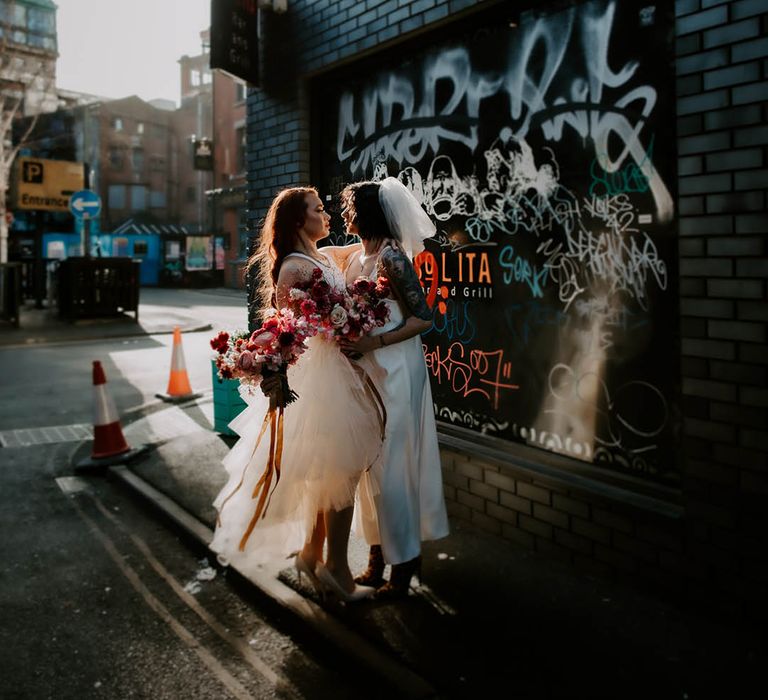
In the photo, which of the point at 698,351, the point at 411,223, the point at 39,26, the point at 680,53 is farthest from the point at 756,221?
the point at 39,26

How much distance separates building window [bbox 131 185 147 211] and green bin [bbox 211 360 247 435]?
44.7 meters

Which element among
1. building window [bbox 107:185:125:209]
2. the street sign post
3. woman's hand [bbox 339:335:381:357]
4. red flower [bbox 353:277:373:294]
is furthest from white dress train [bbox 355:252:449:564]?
building window [bbox 107:185:125:209]

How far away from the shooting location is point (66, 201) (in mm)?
22156

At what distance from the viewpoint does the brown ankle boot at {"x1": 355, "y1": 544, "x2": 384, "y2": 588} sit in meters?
3.65

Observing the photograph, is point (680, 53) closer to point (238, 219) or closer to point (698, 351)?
point (698, 351)

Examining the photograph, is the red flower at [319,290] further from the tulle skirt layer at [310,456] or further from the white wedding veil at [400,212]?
the white wedding veil at [400,212]

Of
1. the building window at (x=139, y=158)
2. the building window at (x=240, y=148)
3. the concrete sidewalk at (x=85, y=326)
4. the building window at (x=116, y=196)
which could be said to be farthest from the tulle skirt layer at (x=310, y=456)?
the building window at (x=139, y=158)

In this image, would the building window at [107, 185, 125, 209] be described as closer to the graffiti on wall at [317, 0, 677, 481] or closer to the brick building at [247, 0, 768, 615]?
the brick building at [247, 0, 768, 615]

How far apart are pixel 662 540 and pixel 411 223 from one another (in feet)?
6.61

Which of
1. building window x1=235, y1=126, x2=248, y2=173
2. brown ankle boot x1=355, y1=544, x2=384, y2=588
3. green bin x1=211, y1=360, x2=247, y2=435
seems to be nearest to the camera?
brown ankle boot x1=355, y1=544, x2=384, y2=588

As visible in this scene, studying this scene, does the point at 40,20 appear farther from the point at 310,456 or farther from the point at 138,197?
the point at 310,456

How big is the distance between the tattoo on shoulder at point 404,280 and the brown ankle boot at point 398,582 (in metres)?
1.26

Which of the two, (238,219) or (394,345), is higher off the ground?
(238,219)

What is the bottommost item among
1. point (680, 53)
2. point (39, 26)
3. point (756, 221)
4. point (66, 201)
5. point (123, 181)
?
point (756, 221)
